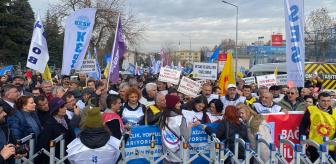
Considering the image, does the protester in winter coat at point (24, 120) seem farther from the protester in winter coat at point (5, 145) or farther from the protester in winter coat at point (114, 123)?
the protester in winter coat at point (114, 123)

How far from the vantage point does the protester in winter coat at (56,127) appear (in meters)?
6.32

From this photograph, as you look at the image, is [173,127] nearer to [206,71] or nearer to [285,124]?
[285,124]

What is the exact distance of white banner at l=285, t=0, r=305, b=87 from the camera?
9719 millimetres

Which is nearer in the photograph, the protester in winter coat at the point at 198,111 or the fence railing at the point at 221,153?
the fence railing at the point at 221,153

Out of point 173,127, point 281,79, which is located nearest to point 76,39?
point 173,127

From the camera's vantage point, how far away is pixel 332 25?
4569 centimetres

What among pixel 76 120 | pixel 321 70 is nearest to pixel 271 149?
pixel 76 120

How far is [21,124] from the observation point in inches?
251

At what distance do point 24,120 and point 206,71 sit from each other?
30.1 ft

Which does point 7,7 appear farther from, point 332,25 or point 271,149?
point 271,149

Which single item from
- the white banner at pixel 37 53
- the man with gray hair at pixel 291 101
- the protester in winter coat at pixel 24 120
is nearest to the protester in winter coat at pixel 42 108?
the protester in winter coat at pixel 24 120

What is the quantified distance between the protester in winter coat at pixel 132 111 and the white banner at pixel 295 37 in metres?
4.10

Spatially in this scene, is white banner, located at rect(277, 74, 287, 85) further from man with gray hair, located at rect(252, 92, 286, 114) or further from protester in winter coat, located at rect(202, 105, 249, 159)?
protester in winter coat, located at rect(202, 105, 249, 159)

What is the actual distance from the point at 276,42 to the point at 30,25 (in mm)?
53312
